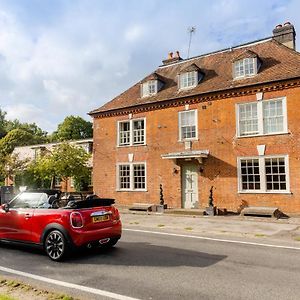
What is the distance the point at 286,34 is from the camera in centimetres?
2072

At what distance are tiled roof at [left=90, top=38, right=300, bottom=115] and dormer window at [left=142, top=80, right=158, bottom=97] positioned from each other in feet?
1.25

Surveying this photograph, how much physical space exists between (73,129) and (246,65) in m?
47.7

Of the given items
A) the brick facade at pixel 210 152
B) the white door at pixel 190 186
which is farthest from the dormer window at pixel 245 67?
the white door at pixel 190 186

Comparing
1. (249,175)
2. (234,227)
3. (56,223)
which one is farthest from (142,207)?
(56,223)

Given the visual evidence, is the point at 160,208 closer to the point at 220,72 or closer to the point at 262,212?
Answer: the point at 262,212

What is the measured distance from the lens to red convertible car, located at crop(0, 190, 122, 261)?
7.70 metres

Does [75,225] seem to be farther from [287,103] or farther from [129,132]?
[129,132]

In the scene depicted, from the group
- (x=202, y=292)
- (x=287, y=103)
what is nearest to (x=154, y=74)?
(x=287, y=103)

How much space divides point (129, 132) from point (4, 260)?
15.4 meters

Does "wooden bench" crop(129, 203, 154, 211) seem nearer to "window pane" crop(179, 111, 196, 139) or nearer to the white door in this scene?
the white door

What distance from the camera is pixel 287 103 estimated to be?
17047 millimetres

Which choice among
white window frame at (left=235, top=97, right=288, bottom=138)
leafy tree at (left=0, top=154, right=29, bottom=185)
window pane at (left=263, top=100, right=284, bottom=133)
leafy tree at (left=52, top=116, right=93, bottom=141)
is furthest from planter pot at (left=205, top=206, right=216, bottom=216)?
leafy tree at (left=52, top=116, right=93, bottom=141)

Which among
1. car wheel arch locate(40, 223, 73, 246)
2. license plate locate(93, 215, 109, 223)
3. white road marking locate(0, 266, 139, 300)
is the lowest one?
white road marking locate(0, 266, 139, 300)

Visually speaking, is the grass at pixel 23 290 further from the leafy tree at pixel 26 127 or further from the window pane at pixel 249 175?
the leafy tree at pixel 26 127
